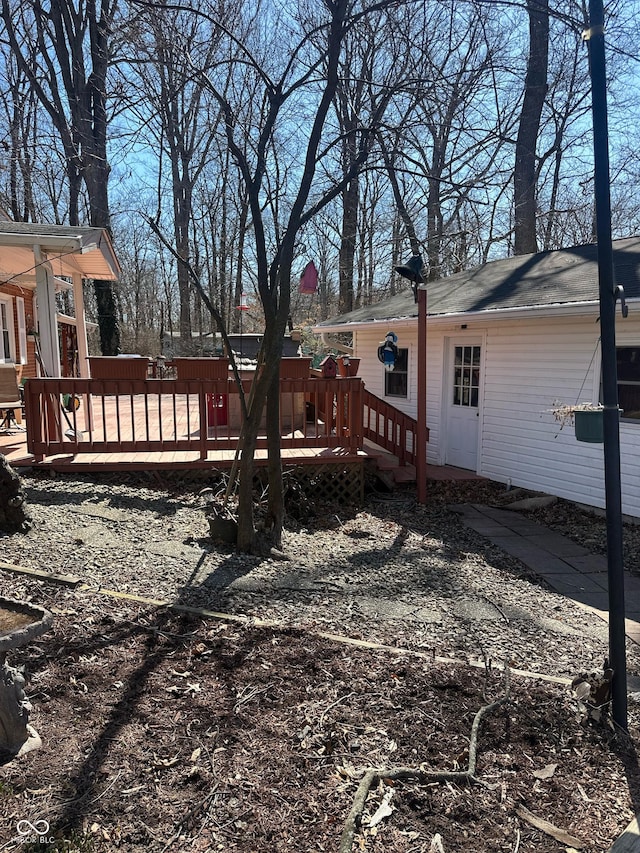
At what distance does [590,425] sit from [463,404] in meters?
Answer: 6.12

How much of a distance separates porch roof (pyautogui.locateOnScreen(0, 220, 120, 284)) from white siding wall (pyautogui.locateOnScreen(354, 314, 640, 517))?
477 cm

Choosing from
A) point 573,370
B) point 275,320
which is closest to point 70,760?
point 275,320

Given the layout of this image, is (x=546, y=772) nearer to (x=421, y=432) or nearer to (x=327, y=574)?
(x=327, y=574)

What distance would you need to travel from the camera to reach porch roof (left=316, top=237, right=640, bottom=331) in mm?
6375

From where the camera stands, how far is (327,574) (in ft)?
14.3

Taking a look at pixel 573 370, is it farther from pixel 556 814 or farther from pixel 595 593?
pixel 556 814

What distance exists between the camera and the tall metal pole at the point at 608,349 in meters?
2.41

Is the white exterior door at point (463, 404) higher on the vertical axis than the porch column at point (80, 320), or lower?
lower

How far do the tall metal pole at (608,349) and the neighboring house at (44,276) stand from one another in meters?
6.04

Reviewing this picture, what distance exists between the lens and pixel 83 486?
5.96 m

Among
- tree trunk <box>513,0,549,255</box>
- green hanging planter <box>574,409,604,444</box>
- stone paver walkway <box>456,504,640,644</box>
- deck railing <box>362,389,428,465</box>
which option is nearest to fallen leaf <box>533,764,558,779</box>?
green hanging planter <box>574,409,604,444</box>

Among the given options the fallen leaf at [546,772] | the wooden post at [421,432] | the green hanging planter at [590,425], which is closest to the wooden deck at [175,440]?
the wooden post at [421,432]

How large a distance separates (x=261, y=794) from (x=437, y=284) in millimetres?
10194

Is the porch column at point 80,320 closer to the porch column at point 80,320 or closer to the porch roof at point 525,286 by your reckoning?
the porch column at point 80,320
